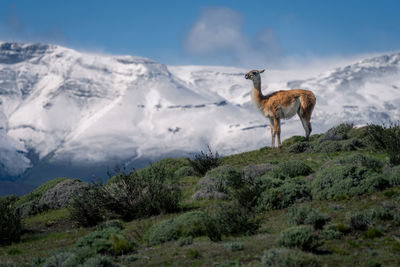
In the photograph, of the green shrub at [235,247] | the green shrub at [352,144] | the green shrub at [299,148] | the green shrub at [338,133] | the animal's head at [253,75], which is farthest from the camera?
the animal's head at [253,75]

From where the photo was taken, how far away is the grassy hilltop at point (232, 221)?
1025cm

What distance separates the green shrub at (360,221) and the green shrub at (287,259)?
2.86 meters

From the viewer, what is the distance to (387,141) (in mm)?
20578

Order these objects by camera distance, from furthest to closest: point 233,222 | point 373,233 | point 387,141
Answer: point 387,141, point 233,222, point 373,233

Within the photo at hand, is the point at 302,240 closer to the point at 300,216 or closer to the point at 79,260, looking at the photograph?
the point at 300,216

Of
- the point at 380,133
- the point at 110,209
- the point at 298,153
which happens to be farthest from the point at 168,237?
the point at 298,153

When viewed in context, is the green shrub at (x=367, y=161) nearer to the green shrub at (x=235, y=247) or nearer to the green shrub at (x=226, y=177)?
the green shrub at (x=226, y=177)

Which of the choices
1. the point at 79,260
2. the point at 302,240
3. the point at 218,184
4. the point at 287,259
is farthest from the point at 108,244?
the point at 218,184

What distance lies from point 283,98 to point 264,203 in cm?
1357

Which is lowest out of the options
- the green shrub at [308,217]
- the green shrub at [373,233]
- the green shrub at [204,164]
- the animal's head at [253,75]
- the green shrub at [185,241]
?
the green shrub at [373,233]

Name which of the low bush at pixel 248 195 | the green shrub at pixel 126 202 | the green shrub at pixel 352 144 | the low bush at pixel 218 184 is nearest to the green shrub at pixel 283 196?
the low bush at pixel 248 195

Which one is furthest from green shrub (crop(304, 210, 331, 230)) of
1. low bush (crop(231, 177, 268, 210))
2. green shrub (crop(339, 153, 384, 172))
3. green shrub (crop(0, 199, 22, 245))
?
green shrub (crop(0, 199, 22, 245))

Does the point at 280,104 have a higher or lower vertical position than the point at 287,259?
higher

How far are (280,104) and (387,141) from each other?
8.34 meters
